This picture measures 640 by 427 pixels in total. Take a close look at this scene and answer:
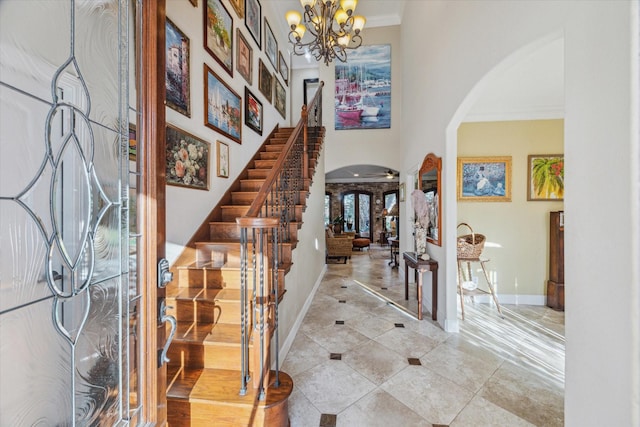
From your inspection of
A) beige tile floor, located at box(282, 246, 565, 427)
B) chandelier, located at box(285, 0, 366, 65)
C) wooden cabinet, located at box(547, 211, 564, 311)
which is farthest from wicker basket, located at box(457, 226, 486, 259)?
chandelier, located at box(285, 0, 366, 65)

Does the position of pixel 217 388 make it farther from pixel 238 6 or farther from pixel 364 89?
pixel 364 89

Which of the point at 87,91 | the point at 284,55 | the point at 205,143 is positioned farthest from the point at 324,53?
the point at 87,91

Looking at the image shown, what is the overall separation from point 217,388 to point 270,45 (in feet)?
18.9

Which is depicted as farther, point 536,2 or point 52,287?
point 536,2

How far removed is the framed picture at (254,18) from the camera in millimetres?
4176

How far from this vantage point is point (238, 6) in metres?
3.87

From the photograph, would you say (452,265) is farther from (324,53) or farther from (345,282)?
(324,53)

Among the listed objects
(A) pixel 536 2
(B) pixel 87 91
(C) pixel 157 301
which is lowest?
(C) pixel 157 301

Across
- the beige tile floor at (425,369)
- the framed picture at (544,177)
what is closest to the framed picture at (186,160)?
the beige tile floor at (425,369)

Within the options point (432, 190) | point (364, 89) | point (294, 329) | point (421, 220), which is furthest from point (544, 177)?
point (294, 329)

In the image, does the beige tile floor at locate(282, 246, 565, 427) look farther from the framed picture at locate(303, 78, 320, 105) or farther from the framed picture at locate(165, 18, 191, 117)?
the framed picture at locate(303, 78, 320, 105)

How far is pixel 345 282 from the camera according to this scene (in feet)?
16.5

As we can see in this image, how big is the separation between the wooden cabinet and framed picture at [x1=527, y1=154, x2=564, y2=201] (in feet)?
0.96

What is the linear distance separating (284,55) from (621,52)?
20.8 ft
